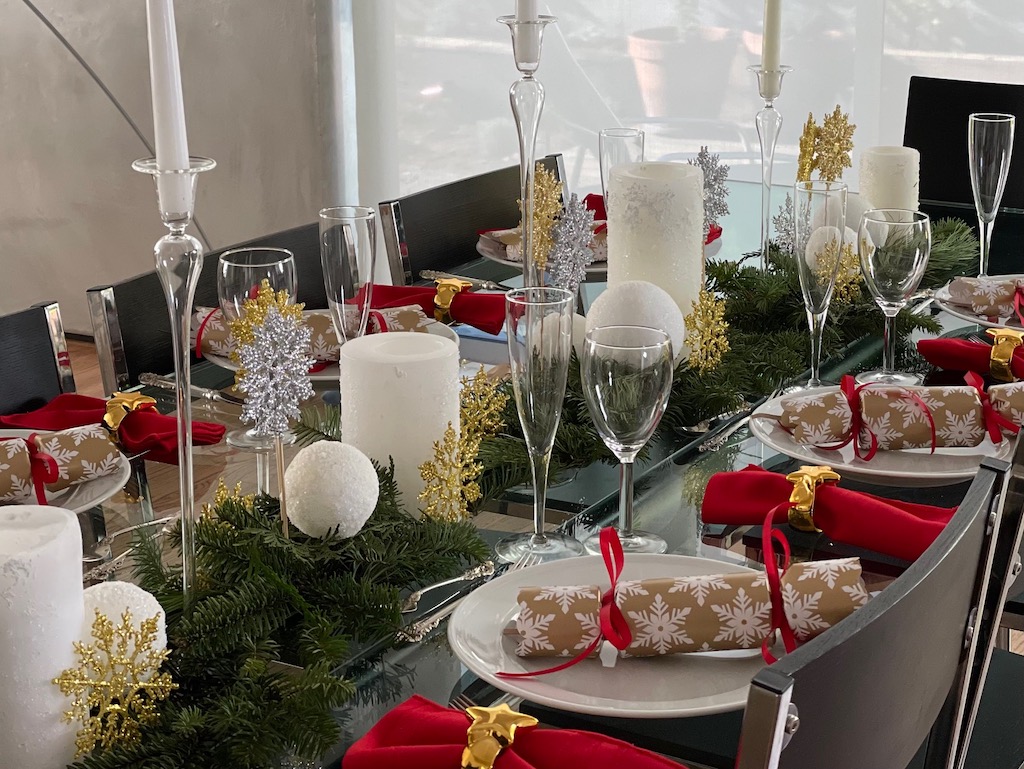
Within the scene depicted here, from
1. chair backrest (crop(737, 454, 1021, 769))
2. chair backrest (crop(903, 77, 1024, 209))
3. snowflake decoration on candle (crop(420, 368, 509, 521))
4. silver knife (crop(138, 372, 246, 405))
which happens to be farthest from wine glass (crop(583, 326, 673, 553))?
chair backrest (crop(903, 77, 1024, 209))

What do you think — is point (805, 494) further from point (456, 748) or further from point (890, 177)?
point (890, 177)

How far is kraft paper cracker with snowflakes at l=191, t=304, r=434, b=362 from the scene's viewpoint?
1.49m

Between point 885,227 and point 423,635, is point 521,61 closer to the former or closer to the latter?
point 885,227

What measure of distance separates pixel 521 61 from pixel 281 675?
734 millimetres

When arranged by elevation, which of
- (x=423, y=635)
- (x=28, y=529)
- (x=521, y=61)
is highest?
(x=521, y=61)

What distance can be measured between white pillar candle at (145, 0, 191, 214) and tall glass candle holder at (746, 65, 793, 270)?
3.91ft

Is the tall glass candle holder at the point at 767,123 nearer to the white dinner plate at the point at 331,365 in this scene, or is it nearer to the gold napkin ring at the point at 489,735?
the white dinner plate at the point at 331,365

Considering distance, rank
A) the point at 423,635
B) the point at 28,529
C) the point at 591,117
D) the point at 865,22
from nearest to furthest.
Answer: the point at 28,529 → the point at 423,635 → the point at 865,22 → the point at 591,117

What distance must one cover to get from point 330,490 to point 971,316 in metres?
1.08

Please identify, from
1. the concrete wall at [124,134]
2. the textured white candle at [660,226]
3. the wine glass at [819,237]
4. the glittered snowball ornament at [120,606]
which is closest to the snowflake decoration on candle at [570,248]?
the textured white candle at [660,226]

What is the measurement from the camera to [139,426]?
4.16ft

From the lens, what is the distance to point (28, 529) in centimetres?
70

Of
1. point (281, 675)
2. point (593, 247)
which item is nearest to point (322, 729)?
point (281, 675)

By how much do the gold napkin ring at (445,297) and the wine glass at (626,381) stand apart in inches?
29.1
